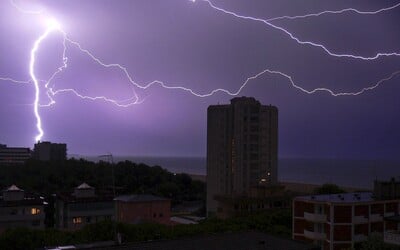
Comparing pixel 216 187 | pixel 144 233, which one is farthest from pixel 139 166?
pixel 144 233

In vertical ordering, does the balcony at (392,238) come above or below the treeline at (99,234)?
above

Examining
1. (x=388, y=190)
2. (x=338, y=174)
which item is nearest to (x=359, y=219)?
(x=388, y=190)

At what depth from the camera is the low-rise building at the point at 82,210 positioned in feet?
77.0

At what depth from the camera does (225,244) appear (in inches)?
434

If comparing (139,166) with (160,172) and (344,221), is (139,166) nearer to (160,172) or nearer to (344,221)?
(160,172)

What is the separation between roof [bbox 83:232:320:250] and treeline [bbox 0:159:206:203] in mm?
26642

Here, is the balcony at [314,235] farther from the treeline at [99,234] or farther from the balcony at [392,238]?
the balcony at [392,238]

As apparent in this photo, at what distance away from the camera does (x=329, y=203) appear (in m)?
17.3

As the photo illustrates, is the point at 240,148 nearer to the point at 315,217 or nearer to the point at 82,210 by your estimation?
the point at 82,210

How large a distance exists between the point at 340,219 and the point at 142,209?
9.51m

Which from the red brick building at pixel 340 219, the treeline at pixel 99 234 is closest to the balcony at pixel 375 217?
the red brick building at pixel 340 219

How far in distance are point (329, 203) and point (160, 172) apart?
30.4m

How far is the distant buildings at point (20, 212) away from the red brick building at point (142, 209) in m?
3.40

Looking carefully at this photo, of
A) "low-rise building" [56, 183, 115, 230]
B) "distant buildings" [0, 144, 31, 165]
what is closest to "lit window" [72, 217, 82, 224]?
"low-rise building" [56, 183, 115, 230]
